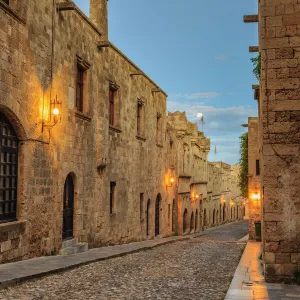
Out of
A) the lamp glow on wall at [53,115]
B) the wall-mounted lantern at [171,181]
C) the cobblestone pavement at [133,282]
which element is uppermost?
the lamp glow on wall at [53,115]

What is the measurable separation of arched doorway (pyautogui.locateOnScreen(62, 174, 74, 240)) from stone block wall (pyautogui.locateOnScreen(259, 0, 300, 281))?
587cm

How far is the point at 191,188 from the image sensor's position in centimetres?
3406

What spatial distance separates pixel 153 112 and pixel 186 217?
41.4ft

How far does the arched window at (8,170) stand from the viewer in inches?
356

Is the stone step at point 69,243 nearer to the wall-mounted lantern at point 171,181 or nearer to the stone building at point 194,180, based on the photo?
the wall-mounted lantern at point 171,181

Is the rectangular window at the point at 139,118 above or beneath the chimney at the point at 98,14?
beneath

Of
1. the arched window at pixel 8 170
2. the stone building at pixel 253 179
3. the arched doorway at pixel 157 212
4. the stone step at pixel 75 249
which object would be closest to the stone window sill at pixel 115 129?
the stone step at pixel 75 249

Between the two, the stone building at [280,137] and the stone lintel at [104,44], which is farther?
the stone lintel at [104,44]

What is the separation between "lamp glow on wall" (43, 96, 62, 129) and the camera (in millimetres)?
10426

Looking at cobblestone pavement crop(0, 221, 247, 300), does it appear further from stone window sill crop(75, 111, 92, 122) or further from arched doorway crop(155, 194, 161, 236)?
arched doorway crop(155, 194, 161, 236)

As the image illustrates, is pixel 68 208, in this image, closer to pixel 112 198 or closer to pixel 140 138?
pixel 112 198

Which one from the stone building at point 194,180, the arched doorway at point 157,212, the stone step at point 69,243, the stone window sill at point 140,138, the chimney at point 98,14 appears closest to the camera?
the stone step at point 69,243

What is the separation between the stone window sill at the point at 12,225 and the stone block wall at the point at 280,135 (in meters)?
4.90

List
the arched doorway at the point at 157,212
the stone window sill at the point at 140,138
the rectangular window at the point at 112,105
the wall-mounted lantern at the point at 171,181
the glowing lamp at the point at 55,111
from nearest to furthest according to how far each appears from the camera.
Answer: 1. the glowing lamp at the point at 55,111
2. the rectangular window at the point at 112,105
3. the stone window sill at the point at 140,138
4. the arched doorway at the point at 157,212
5. the wall-mounted lantern at the point at 171,181
